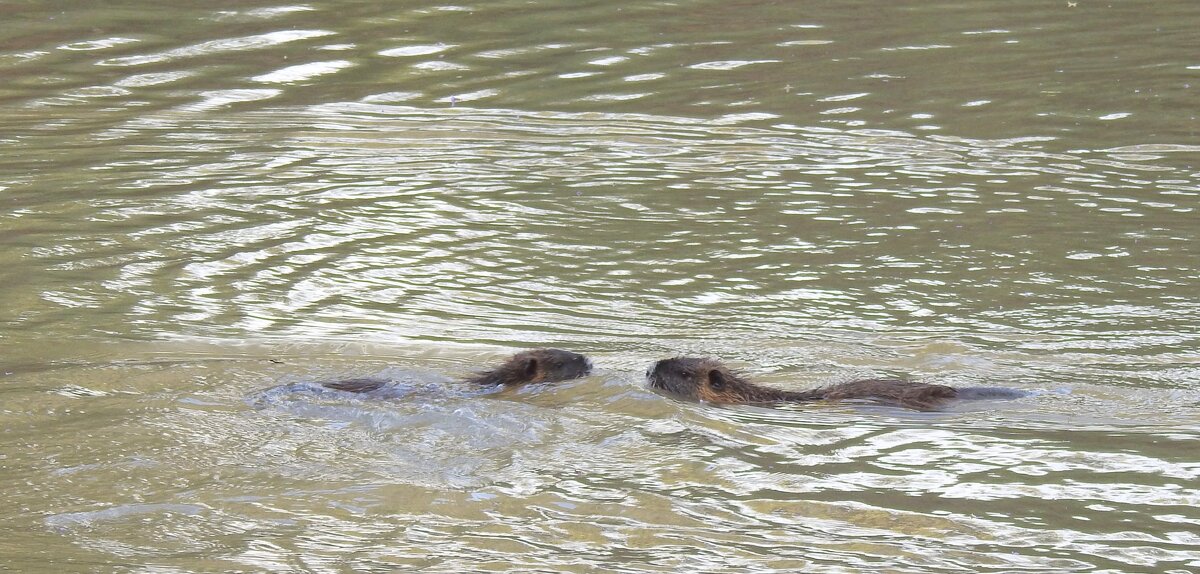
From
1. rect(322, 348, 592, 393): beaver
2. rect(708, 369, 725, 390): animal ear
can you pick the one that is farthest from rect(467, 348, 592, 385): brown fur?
rect(708, 369, 725, 390): animal ear

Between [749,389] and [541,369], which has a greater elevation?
[541,369]

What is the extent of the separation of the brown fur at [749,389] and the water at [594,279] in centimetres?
9

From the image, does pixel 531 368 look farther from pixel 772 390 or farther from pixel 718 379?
pixel 772 390

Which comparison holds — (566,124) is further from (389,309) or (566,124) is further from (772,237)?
(389,309)

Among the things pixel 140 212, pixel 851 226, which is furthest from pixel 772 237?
pixel 140 212

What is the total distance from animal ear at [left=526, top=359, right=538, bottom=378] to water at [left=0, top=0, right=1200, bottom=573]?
18 cm

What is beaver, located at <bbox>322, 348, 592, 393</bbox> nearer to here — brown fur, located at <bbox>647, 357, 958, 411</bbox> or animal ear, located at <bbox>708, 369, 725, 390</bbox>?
brown fur, located at <bbox>647, 357, 958, 411</bbox>

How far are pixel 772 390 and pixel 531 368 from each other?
1.00 metres

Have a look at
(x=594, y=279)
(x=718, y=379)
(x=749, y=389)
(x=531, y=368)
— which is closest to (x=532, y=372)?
(x=531, y=368)

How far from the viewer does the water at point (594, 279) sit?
5285mm

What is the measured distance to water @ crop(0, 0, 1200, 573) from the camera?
529 cm

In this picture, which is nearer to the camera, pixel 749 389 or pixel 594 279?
pixel 749 389

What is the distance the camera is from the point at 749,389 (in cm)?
665

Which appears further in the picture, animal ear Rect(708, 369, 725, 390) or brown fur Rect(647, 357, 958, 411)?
animal ear Rect(708, 369, 725, 390)
